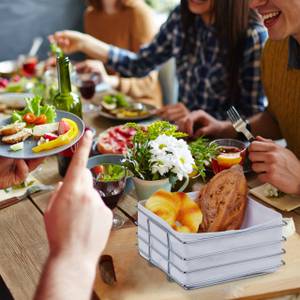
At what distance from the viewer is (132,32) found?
3.04 m

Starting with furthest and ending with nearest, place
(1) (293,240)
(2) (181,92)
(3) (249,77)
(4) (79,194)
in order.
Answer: (2) (181,92) < (3) (249,77) < (1) (293,240) < (4) (79,194)

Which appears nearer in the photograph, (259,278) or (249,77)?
(259,278)

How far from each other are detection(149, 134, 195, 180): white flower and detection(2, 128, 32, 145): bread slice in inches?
13.5

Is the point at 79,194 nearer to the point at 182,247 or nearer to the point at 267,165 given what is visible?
the point at 182,247

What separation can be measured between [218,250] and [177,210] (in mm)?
128

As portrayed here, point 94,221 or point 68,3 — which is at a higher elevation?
point 94,221

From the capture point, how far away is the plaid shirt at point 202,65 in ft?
6.79

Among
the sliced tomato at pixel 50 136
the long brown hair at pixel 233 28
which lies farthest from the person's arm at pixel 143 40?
the sliced tomato at pixel 50 136

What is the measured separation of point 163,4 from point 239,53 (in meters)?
2.05

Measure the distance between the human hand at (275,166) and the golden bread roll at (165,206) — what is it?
402mm

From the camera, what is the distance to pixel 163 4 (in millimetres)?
3986

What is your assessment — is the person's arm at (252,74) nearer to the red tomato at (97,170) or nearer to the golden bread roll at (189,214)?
the red tomato at (97,170)

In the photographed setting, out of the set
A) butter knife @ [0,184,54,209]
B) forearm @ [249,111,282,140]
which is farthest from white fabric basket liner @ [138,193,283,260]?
forearm @ [249,111,282,140]

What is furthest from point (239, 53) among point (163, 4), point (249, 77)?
point (163, 4)
